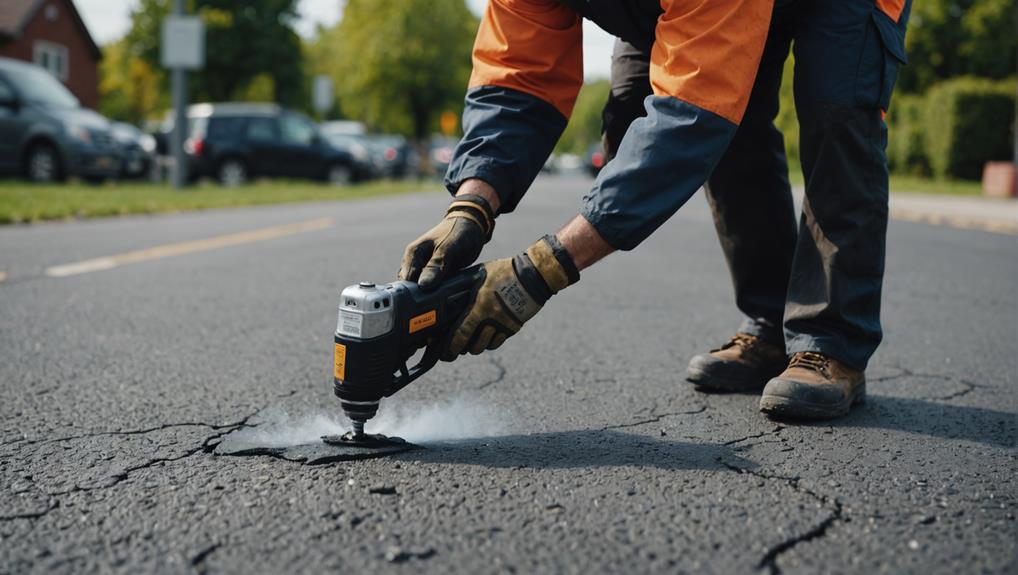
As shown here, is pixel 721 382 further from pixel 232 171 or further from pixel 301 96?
pixel 301 96

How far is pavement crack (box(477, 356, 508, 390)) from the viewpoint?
9.28ft

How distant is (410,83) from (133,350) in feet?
155

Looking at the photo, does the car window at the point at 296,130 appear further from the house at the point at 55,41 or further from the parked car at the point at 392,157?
Result: the house at the point at 55,41

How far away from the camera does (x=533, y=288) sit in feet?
6.84

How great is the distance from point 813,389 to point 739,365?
0.37m

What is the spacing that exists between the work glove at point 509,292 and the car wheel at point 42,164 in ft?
43.8

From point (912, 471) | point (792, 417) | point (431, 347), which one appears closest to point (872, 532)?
point (912, 471)

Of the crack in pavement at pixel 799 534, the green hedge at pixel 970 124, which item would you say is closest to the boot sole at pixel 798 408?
the crack in pavement at pixel 799 534

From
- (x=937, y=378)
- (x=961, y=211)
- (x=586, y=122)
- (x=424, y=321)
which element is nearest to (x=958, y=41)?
(x=961, y=211)

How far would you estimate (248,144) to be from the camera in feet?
60.8

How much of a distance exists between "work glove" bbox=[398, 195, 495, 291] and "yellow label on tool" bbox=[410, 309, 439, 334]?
0.18 ft

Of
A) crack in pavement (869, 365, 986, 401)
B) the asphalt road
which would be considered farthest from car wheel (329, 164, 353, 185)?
crack in pavement (869, 365, 986, 401)

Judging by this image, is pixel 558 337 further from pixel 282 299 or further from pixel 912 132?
pixel 912 132

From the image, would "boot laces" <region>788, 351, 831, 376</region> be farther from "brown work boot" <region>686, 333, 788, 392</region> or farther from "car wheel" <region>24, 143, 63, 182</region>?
"car wheel" <region>24, 143, 63, 182</region>
